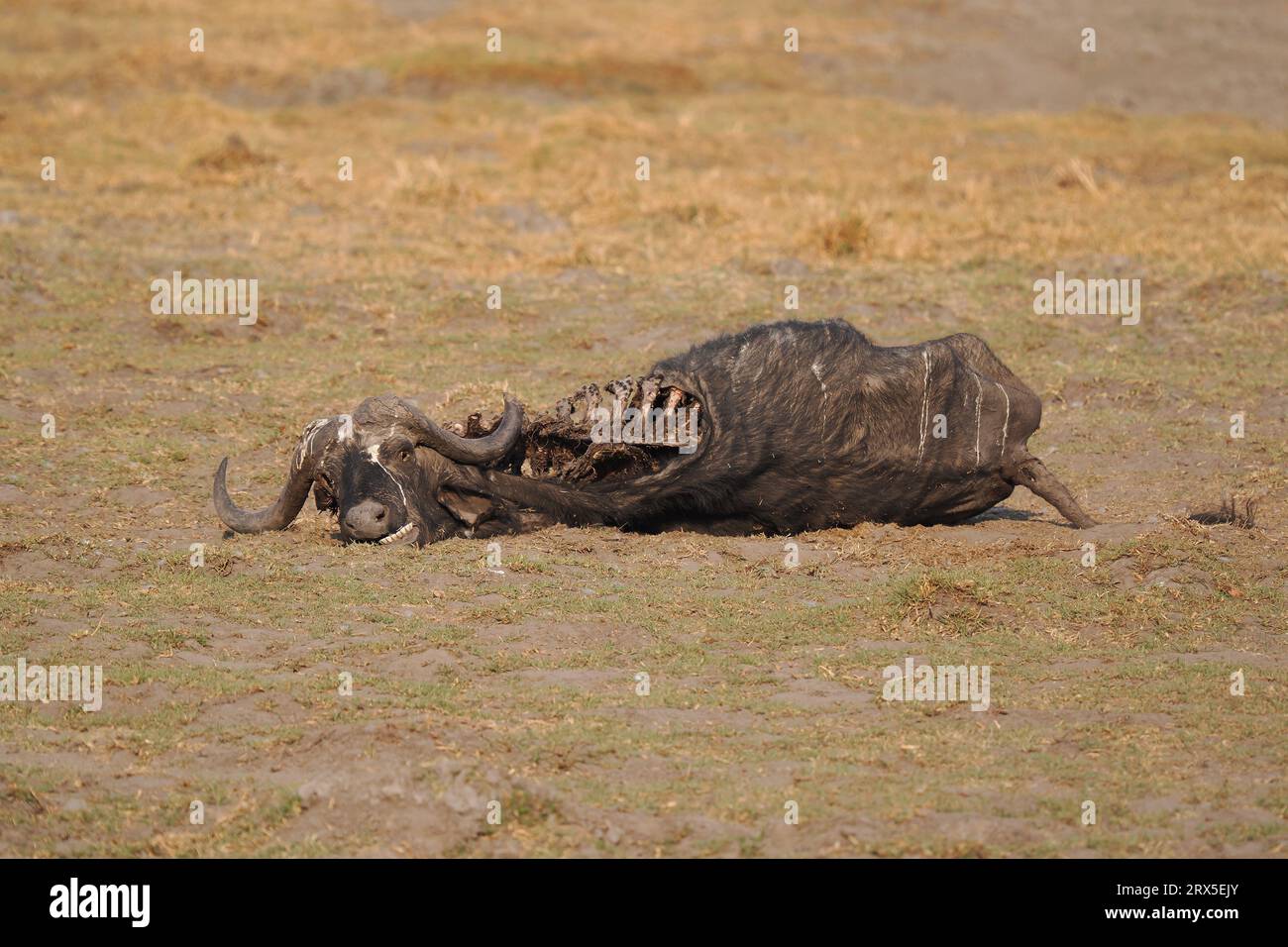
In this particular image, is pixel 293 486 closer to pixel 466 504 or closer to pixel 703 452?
pixel 466 504

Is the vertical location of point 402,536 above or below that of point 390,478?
below

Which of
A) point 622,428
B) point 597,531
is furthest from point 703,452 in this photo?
point 597,531

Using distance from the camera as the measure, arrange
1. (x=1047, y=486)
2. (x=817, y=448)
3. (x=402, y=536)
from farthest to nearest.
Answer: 1. (x=1047, y=486)
2. (x=817, y=448)
3. (x=402, y=536)

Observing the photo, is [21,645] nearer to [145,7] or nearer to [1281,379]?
[1281,379]

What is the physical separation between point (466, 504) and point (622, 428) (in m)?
1.00

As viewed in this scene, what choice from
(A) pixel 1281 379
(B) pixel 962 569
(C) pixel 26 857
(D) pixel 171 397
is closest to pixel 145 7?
(D) pixel 171 397

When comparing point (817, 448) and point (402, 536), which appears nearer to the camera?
point (402, 536)

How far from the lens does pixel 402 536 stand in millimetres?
9078

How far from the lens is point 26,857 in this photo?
5.39 m

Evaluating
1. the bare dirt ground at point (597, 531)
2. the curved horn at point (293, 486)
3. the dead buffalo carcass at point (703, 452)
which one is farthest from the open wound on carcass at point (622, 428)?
the curved horn at point (293, 486)

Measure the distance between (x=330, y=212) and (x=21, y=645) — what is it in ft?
35.1

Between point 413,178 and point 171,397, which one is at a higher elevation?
point 413,178

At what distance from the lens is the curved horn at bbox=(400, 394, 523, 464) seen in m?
9.25

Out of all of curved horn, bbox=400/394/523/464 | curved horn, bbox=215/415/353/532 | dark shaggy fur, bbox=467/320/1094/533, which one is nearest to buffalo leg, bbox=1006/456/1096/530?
dark shaggy fur, bbox=467/320/1094/533
